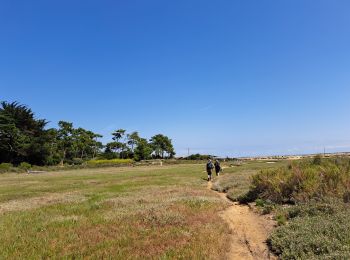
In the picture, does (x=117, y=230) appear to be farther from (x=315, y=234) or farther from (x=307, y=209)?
(x=307, y=209)

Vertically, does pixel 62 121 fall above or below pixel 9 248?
above

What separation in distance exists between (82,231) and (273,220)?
7.97 meters

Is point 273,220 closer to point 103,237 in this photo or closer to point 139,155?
point 103,237

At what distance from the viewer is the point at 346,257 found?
844 centimetres

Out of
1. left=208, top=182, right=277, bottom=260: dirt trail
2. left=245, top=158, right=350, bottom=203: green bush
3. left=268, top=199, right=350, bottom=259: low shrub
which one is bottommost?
left=208, top=182, right=277, bottom=260: dirt trail

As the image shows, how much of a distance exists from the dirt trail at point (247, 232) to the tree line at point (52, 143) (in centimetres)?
8987

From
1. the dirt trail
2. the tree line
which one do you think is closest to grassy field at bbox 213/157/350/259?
the dirt trail

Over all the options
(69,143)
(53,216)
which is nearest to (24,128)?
(69,143)

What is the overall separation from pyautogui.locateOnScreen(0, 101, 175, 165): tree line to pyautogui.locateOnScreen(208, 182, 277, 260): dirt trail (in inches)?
3538

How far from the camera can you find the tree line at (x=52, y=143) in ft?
318

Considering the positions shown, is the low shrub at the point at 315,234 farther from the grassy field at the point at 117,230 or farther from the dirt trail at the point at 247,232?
the grassy field at the point at 117,230

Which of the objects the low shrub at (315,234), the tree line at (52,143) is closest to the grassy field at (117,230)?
the low shrub at (315,234)

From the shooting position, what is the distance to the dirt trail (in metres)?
11.1

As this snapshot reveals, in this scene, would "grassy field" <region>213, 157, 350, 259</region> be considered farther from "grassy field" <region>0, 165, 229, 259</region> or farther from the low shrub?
"grassy field" <region>0, 165, 229, 259</region>
